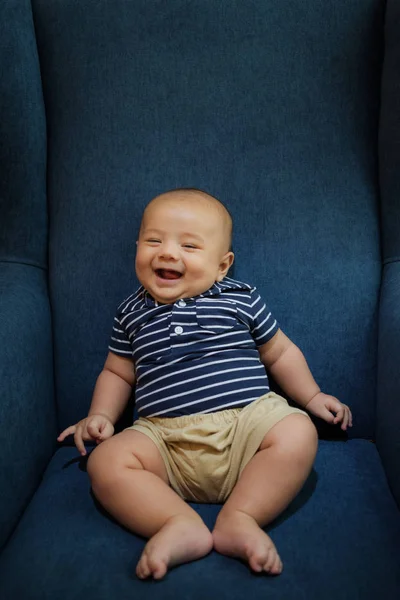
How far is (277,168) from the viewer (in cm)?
136

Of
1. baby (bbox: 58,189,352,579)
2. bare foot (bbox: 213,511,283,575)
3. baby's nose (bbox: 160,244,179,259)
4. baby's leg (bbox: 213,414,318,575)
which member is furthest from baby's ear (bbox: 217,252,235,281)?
bare foot (bbox: 213,511,283,575)

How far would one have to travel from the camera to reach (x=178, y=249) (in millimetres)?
1237

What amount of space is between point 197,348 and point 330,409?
307 millimetres

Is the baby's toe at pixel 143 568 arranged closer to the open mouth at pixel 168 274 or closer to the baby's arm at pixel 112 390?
the baby's arm at pixel 112 390

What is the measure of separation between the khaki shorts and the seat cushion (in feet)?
0.13

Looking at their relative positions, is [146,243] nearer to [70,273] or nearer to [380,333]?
[70,273]

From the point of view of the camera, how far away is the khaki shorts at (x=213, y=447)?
43.8 inches

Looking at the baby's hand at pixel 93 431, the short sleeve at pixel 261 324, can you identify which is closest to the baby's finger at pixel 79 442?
the baby's hand at pixel 93 431

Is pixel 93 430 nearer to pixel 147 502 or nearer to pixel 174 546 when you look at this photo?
pixel 147 502

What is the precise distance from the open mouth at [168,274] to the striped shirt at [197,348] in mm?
51

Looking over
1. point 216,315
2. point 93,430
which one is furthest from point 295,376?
point 93,430

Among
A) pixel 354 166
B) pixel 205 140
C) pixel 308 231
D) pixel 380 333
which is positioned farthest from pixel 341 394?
pixel 205 140

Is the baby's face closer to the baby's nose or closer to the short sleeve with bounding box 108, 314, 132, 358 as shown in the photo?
the baby's nose

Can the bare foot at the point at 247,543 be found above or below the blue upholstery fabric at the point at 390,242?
below
